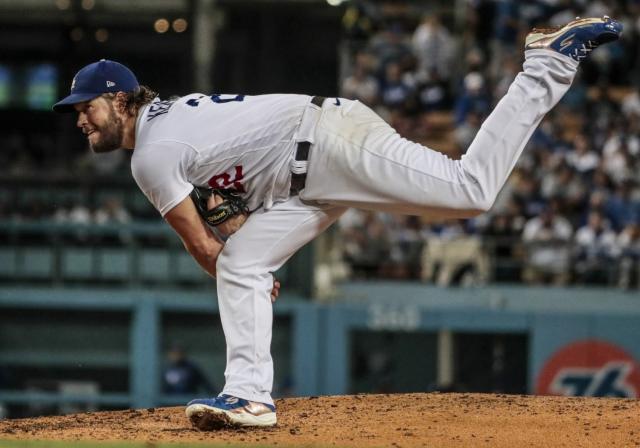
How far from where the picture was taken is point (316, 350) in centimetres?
1511

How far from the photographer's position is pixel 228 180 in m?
6.16

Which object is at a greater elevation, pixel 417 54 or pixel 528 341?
pixel 417 54

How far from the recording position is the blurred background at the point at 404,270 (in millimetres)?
14656

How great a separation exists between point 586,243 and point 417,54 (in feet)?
13.5

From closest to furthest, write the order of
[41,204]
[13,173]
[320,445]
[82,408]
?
[320,445] < [82,408] < [41,204] < [13,173]

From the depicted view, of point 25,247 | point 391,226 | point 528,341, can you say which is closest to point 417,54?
point 391,226

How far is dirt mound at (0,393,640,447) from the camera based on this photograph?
602cm

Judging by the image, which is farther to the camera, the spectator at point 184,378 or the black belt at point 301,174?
the spectator at point 184,378

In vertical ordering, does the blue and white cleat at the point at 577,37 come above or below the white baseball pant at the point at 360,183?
above

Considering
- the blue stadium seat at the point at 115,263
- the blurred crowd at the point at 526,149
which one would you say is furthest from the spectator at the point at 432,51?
the blue stadium seat at the point at 115,263

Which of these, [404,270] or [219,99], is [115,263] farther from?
[219,99]

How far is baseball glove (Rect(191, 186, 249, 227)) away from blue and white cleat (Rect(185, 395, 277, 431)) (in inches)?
33.8

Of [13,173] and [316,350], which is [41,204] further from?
[316,350]

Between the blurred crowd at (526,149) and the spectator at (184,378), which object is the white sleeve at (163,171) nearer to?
the blurred crowd at (526,149)
